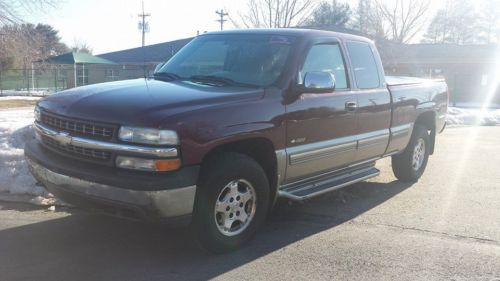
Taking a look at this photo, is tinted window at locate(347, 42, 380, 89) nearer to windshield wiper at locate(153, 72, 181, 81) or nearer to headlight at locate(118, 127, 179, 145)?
windshield wiper at locate(153, 72, 181, 81)

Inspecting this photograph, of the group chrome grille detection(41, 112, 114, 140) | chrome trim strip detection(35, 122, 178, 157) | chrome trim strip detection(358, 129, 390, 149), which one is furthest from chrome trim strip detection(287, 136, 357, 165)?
chrome grille detection(41, 112, 114, 140)

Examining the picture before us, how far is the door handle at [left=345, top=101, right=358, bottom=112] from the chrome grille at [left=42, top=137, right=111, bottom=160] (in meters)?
2.77

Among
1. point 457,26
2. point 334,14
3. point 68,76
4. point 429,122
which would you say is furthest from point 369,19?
point 429,122

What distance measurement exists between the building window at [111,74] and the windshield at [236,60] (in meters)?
38.7

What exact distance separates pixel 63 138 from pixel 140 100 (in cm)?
75

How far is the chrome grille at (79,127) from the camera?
4065 millimetres

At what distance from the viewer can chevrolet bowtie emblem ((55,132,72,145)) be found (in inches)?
170

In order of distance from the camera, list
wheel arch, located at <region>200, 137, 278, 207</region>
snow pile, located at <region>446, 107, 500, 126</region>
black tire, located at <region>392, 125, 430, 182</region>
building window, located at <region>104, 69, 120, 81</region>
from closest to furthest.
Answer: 1. wheel arch, located at <region>200, 137, 278, 207</region>
2. black tire, located at <region>392, 125, 430, 182</region>
3. snow pile, located at <region>446, 107, 500, 126</region>
4. building window, located at <region>104, 69, 120, 81</region>

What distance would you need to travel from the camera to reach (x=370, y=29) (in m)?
44.8

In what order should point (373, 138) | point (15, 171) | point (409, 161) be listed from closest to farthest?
point (373, 138)
point (15, 171)
point (409, 161)

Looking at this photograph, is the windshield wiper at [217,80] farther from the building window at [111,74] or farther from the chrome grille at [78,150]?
the building window at [111,74]

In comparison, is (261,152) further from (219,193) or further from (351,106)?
(351,106)

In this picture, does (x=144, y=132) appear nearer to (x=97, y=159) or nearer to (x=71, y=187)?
(x=97, y=159)

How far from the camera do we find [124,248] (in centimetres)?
467
